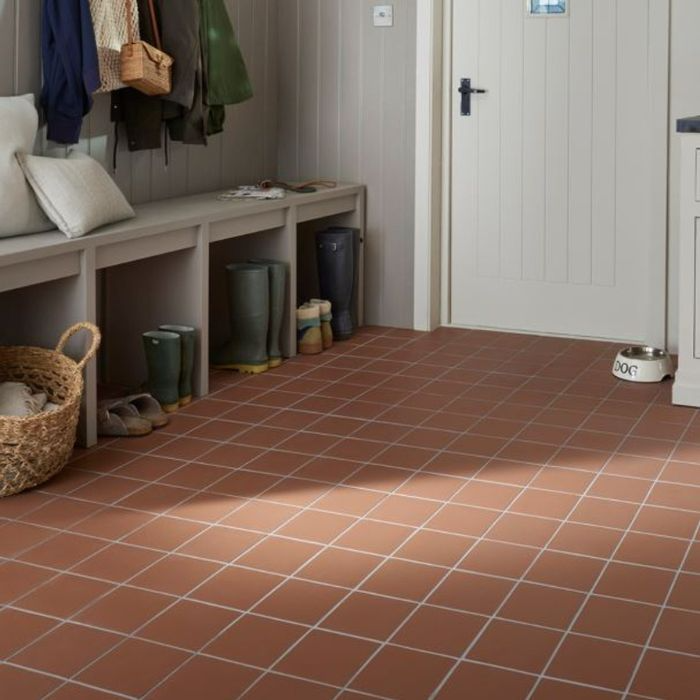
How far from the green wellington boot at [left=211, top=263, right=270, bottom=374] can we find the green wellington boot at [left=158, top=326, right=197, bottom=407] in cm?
39

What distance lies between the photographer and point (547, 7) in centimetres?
541

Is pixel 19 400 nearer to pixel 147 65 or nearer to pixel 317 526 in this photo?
pixel 317 526

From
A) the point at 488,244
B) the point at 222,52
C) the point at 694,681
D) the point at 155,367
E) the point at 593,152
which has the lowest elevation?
the point at 694,681

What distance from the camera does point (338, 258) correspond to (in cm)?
555

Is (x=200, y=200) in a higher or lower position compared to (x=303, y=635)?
higher

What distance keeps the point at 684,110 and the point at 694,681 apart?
126 inches

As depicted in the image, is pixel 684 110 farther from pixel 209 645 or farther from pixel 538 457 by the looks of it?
pixel 209 645

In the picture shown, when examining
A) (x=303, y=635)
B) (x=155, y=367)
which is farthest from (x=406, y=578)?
(x=155, y=367)

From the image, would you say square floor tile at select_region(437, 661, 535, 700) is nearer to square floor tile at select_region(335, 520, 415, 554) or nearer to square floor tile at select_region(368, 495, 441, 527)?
square floor tile at select_region(335, 520, 415, 554)

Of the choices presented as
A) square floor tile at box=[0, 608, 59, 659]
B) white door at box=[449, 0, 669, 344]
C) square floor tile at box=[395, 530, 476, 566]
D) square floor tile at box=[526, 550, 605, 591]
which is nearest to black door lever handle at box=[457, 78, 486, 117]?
white door at box=[449, 0, 669, 344]

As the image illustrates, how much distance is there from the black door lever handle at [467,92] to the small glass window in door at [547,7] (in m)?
0.40

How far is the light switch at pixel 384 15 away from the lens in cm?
562

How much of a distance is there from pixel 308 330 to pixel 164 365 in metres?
1.03

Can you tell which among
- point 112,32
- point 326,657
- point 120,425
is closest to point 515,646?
point 326,657
